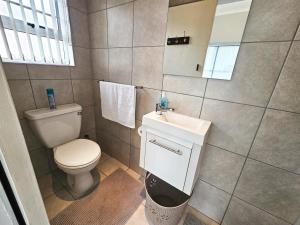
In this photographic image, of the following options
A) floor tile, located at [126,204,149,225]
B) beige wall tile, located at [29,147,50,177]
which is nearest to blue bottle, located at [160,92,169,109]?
floor tile, located at [126,204,149,225]

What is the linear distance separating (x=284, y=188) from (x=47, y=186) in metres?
2.04

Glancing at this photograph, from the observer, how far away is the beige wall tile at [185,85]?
39.4 inches

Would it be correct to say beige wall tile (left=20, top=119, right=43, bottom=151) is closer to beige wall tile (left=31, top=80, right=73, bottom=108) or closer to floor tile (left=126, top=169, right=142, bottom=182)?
beige wall tile (left=31, top=80, right=73, bottom=108)

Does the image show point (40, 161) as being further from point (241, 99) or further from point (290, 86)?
point (290, 86)

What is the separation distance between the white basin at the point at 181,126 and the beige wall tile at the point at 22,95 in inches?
43.1

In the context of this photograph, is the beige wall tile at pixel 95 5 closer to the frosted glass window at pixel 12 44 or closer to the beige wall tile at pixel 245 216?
the frosted glass window at pixel 12 44

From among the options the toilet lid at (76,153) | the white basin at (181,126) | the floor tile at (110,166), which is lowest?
the floor tile at (110,166)

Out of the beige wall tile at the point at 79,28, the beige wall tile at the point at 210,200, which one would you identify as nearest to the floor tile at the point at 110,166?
the beige wall tile at the point at 210,200

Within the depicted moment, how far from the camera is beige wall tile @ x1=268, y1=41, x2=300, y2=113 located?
71 centimetres

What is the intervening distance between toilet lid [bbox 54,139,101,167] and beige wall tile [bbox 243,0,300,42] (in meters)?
1.46

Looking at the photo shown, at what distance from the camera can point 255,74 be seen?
0.81 m

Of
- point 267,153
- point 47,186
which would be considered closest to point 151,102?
point 267,153

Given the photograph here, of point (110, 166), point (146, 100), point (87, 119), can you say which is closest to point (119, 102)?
point (146, 100)

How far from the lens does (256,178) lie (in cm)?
94
